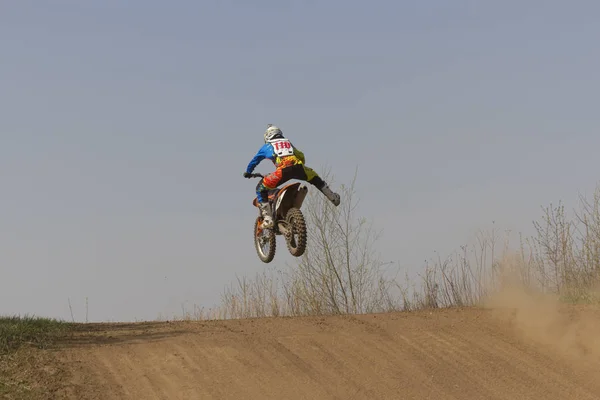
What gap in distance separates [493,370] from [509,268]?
569 cm

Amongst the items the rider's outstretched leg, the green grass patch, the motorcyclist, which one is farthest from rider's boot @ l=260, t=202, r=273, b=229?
the green grass patch

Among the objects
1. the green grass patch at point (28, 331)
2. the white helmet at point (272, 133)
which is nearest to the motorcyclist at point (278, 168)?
the white helmet at point (272, 133)

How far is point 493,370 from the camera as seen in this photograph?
11570 mm

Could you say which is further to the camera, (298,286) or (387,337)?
(298,286)

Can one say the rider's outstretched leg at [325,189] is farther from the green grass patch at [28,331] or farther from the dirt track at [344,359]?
the green grass patch at [28,331]

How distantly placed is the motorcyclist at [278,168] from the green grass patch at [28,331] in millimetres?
3945

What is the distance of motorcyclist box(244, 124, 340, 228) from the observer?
12336mm

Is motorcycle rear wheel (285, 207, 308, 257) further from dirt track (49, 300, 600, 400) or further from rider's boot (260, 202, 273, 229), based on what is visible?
dirt track (49, 300, 600, 400)

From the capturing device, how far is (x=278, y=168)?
1252 cm

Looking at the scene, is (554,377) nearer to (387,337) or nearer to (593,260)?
(387,337)

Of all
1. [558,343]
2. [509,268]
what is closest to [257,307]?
[509,268]

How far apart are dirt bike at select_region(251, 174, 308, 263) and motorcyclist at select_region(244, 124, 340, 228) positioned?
0.47 feet

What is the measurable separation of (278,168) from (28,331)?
15.6 ft

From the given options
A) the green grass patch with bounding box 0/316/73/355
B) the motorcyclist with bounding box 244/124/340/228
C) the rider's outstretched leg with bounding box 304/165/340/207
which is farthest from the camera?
the rider's outstretched leg with bounding box 304/165/340/207
